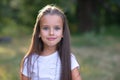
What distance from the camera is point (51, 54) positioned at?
12.9 ft

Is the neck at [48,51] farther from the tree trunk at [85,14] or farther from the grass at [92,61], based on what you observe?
the tree trunk at [85,14]

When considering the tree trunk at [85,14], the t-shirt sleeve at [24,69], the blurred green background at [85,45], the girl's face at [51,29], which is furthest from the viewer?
the tree trunk at [85,14]

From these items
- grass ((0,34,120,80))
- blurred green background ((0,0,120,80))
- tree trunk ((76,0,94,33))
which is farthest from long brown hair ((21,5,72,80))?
tree trunk ((76,0,94,33))

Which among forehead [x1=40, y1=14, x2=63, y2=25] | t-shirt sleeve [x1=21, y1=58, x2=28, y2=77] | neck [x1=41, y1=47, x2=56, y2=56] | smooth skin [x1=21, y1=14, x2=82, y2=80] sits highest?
forehead [x1=40, y1=14, x2=63, y2=25]

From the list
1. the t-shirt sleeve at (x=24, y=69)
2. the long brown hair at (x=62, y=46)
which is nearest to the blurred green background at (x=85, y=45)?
the long brown hair at (x=62, y=46)

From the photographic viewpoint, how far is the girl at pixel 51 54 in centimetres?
385

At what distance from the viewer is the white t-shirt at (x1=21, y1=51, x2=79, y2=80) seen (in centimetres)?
385

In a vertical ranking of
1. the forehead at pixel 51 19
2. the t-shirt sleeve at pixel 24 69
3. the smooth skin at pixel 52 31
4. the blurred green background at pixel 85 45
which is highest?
the forehead at pixel 51 19

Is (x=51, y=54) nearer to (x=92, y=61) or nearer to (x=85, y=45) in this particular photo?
(x=92, y=61)

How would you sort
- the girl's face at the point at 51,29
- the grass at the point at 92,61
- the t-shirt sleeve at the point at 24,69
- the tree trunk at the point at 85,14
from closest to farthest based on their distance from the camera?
the girl's face at the point at 51,29 < the t-shirt sleeve at the point at 24,69 < the grass at the point at 92,61 < the tree trunk at the point at 85,14

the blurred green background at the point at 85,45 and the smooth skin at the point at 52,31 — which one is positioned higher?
the smooth skin at the point at 52,31

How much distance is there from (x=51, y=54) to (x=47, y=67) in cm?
16

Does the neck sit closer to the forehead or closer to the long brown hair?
the long brown hair

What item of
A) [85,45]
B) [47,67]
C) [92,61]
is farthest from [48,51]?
[85,45]
